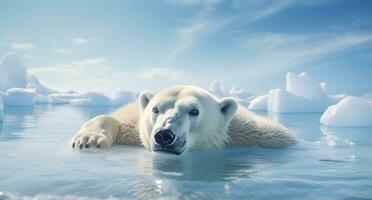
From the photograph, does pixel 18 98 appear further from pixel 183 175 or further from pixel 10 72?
pixel 183 175

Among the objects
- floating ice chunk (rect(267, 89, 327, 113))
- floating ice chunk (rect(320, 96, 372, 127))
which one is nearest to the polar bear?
floating ice chunk (rect(320, 96, 372, 127))

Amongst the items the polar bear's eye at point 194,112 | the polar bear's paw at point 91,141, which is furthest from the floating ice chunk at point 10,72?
the polar bear's eye at point 194,112

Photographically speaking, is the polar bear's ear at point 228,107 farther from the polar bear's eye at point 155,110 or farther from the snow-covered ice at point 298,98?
the snow-covered ice at point 298,98

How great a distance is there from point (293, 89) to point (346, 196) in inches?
1470

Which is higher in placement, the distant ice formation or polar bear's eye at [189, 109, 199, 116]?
the distant ice formation

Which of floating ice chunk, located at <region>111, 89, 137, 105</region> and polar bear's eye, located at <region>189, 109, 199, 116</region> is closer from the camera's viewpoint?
polar bear's eye, located at <region>189, 109, 199, 116</region>

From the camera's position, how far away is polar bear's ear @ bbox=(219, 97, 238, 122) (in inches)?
201

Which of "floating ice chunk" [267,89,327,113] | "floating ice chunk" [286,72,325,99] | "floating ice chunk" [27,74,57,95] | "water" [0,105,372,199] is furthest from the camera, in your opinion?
"floating ice chunk" [27,74,57,95]

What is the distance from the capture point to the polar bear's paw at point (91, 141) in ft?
16.3

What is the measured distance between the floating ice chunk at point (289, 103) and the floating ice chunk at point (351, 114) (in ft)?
47.4

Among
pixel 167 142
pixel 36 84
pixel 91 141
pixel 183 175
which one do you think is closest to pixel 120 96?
pixel 36 84

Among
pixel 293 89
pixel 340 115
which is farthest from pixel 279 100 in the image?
pixel 340 115

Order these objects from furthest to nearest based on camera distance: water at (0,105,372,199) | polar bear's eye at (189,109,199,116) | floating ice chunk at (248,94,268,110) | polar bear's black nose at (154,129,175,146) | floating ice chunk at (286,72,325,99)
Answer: floating ice chunk at (248,94,268,110) → floating ice chunk at (286,72,325,99) → polar bear's eye at (189,109,199,116) → polar bear's black nose at (154,129,175,146) → water at (0,105,372,199)

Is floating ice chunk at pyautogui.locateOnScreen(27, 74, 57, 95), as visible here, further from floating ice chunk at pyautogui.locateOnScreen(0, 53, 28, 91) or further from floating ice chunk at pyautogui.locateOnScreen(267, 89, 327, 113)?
floating ice chunk at pyautogui.locateOnScreen(267, 89, 327, 113)
